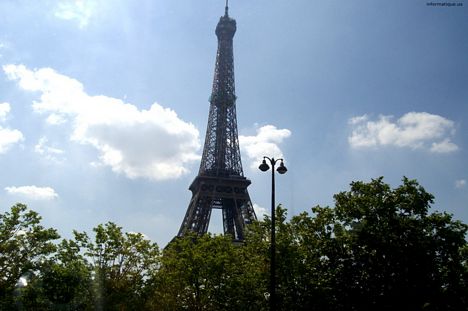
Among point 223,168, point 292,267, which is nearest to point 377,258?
point 292,267

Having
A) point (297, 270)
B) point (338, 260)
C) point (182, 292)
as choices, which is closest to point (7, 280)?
point (182, 292)

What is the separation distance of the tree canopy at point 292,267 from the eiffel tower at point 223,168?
→ 135 feet

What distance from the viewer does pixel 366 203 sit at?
110 feet

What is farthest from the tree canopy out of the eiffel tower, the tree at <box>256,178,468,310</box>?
the eiffel tower

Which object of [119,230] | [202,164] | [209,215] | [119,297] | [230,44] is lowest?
[119,297]

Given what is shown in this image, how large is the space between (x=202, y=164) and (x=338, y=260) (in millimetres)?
56544

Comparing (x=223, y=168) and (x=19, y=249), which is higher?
(x=223, y=168)

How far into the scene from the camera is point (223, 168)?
3398 inches

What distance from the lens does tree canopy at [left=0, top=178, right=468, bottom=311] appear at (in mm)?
30797

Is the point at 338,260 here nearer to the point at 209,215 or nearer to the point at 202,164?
the point at 209,215

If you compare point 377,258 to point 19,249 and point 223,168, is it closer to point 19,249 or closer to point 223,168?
point 19,249

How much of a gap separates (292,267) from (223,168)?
56.1 metres

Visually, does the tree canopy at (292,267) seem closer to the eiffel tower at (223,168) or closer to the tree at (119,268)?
the tree at (119,268)

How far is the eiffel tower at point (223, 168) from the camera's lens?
81062 millimetres
